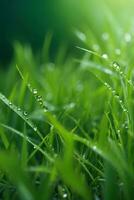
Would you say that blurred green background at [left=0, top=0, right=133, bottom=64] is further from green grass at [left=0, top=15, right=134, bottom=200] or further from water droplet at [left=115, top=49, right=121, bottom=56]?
water droplet at [left=115, top=49, right=121, bottom=56]

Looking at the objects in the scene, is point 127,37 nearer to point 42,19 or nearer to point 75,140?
point 75,140

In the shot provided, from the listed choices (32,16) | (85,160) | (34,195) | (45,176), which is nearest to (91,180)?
(85,160)

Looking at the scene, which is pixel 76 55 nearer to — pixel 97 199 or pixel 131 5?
pixel 131 5

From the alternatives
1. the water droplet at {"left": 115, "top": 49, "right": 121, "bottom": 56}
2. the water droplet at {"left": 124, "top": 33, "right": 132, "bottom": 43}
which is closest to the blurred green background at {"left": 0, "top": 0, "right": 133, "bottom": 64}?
the water droplet at {"left": 124, "top": 33, "right": 132, "bottom": 43}

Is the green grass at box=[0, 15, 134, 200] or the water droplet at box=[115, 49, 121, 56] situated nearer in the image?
the green grass at box=[0, 15, 134, 200]

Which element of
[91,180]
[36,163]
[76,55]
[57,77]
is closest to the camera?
[91,180]

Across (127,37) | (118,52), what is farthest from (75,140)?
(127,37)
